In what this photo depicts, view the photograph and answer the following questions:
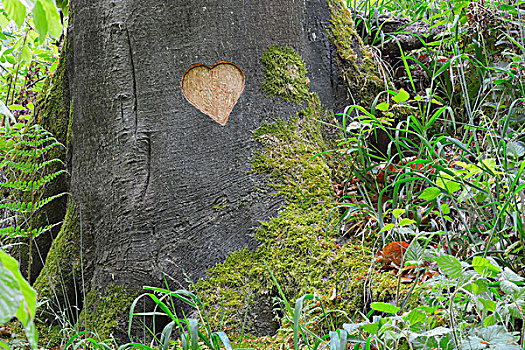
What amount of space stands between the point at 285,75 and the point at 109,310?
1.53 metres

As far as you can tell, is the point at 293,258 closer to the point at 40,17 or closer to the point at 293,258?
the point at 293,258

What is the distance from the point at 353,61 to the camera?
114 inches

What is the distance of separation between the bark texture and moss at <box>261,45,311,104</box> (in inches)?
1.8

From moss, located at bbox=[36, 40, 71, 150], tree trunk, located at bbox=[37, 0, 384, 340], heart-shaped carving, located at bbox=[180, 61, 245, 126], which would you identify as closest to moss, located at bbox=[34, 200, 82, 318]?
tree trunk, located at bbox=[37, 0, 384, 340]

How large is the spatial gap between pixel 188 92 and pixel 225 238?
2.57 feet

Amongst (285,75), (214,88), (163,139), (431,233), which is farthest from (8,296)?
(285,75)

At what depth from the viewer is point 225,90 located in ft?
7.47

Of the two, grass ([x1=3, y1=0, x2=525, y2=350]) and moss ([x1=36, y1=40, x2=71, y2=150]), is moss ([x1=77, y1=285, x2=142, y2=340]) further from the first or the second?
moss ([x1=36, y1=40, x2=71, y2=150])

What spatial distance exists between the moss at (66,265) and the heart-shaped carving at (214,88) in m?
0.97

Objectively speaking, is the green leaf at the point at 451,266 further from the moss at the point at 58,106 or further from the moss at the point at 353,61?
the moss at the point at 58,106

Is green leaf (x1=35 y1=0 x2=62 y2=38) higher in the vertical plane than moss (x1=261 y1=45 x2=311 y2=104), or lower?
higher

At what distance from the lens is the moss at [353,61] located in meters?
2.83

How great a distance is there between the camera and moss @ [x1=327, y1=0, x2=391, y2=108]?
2830mm

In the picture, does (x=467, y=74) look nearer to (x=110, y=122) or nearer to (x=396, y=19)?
(x=396, y=19)
